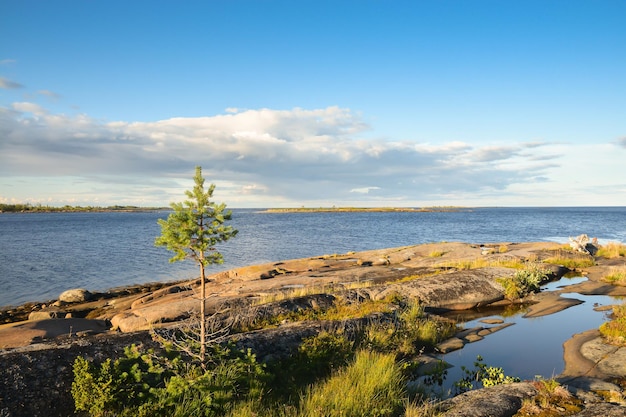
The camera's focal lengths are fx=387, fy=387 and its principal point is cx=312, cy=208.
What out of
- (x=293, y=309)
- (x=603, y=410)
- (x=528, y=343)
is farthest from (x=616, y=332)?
(x=293, y=309)

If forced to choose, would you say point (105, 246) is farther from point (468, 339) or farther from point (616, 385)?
point (616, 385)

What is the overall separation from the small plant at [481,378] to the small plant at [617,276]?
675 inches

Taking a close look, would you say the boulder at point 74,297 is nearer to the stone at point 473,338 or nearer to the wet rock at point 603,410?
the stone at point 473,338

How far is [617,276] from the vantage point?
23.0 meters

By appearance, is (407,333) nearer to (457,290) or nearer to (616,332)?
(616,332)

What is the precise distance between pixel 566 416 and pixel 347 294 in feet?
37.4

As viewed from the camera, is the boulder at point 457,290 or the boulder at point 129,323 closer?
the boulder at point 129,323

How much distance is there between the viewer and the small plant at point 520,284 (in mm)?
19766

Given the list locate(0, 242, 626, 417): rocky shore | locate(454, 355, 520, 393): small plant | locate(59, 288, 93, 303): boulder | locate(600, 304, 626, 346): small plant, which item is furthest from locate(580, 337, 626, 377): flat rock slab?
locate(59, 288, 93, 303): boulder

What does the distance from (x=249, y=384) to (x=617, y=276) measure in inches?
964

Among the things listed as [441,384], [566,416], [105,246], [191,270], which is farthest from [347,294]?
[105,246]

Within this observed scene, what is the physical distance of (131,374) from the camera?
24.9ft

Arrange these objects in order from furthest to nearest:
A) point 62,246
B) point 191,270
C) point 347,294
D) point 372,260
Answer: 1. point 62,246
2. point 191,270
3. point 372,260
4. point 347,294

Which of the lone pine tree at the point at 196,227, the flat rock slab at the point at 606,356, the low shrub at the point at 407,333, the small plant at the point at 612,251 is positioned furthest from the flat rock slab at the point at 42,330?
the small plant at the point at 612,251
